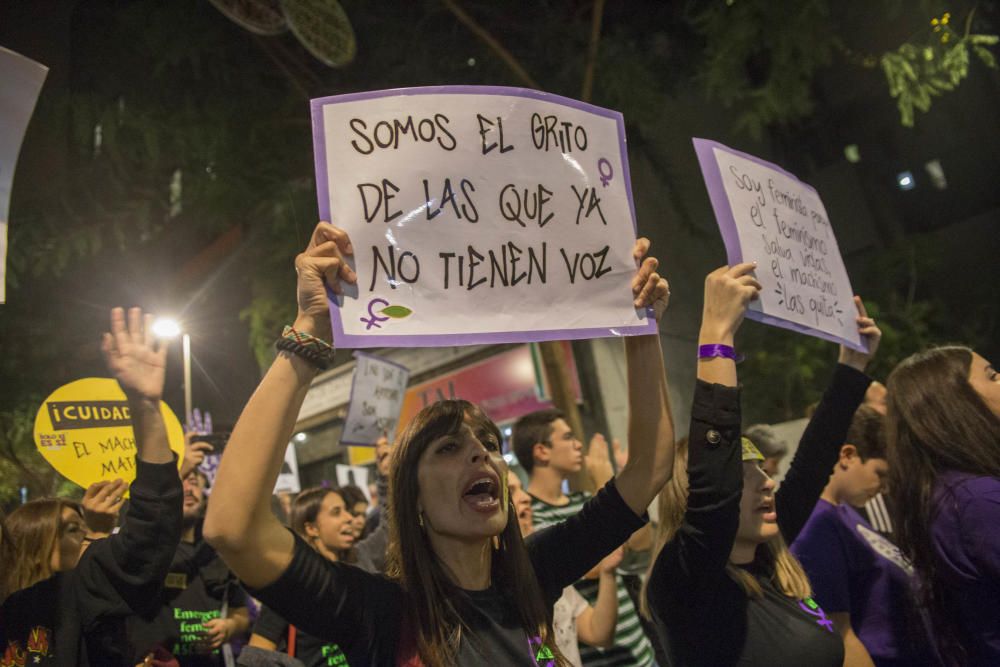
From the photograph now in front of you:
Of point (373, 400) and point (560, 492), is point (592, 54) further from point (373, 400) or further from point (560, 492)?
point (560, 492)

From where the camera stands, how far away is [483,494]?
2.04 m

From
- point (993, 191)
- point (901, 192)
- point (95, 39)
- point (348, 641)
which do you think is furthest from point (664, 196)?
point (348, 641)

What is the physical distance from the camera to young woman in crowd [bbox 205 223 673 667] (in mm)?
1642

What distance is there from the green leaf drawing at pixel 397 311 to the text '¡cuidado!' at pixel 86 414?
7.40 feet

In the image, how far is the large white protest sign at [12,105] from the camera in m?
2.38

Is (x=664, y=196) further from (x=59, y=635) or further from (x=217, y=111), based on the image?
(x=59, y=635)

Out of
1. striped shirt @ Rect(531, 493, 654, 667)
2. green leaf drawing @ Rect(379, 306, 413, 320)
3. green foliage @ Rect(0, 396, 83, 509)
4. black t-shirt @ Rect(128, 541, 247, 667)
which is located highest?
green foliage @ Rect(0, 396, 83, 509)

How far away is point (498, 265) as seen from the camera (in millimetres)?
2162

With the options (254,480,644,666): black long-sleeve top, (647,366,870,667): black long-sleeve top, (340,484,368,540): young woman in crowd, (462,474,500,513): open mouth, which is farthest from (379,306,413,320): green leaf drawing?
(340,484,368,540): young woman in crowd

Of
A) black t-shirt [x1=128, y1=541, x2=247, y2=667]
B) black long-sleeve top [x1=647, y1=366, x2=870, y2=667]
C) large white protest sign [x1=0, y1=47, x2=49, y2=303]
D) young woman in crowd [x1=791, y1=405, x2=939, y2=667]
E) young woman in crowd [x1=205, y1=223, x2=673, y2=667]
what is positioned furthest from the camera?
black t-shirt [x1=128, y1=541, x2=247, y2=667]

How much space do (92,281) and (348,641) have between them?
37.8 feet

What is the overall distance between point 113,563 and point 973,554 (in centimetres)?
262

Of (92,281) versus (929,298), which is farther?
(92,281)

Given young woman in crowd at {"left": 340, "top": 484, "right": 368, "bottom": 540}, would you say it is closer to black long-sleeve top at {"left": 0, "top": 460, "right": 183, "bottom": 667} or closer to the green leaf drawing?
black long-sleeve top at {"left": 0, "top": 460, "right": 183, "bottom": 667}
